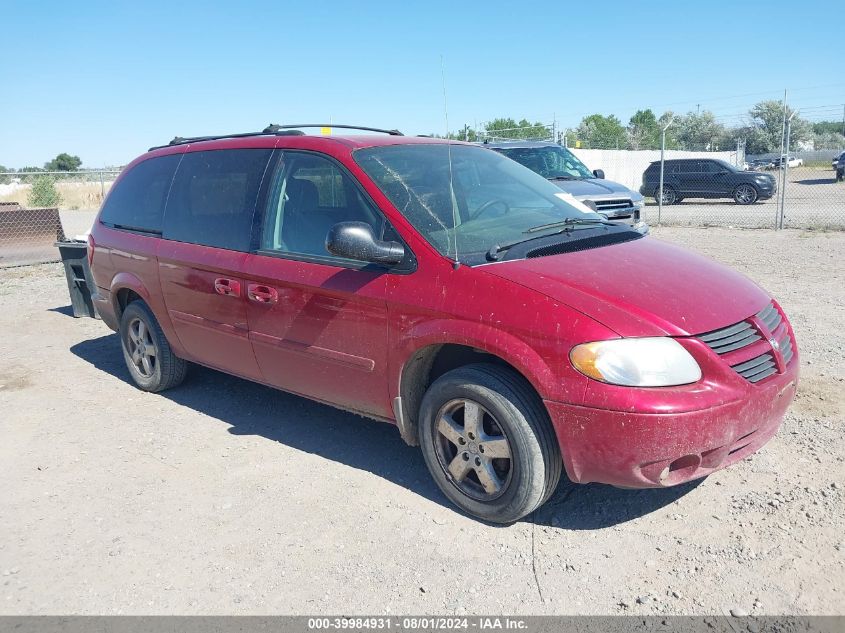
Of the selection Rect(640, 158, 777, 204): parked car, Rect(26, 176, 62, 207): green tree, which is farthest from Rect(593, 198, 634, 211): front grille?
Rect(26, 176, 62, 207): green tree

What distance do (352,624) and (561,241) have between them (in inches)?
82.3

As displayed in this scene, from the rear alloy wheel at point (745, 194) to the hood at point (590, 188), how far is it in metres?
13.3

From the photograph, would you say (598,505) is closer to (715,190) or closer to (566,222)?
(566,222)

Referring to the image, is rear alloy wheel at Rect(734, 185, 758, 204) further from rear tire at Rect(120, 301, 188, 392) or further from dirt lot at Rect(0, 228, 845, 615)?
rear tire at Rect(120, 301, 188, 392)

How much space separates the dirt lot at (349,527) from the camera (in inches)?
117

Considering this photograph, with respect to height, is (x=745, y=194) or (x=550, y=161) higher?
(x=550, y=161)

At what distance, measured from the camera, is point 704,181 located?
896 inches

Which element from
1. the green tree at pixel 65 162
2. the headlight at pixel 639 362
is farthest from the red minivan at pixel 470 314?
the green tree at pixel 65 162

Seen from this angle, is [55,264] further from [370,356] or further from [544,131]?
[544,131]

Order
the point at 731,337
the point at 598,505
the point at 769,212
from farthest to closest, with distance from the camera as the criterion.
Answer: the point at 769,212
the point at 598,505
the point at 731,337

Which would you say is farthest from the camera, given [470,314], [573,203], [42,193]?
[42,193]

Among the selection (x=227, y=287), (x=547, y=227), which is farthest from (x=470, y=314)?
(x=227, y=287)

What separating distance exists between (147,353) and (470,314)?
10.9ft

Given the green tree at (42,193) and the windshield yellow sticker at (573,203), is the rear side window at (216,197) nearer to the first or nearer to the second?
the windshield yellow sticker at (573,203)
